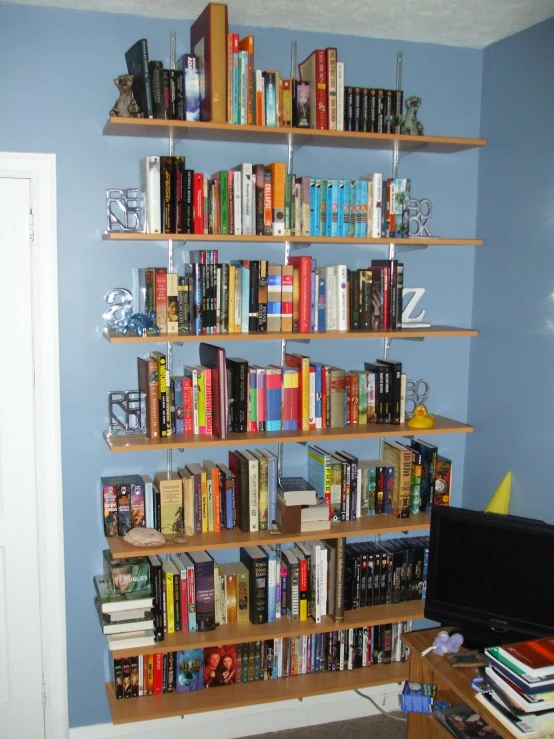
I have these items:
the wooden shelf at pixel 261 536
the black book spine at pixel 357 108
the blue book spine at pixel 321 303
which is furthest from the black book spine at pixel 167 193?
the wooden shelf at pixel 261 536

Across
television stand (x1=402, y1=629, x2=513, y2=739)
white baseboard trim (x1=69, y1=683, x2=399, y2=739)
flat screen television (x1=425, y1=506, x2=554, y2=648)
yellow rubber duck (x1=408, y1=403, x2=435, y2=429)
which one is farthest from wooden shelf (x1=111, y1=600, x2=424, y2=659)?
yellow rubber duck (x1=408, y1=403, x2=435, y2=429)

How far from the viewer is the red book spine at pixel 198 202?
2.40 metres

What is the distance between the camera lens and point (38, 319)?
2574 millimetres

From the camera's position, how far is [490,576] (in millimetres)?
2381

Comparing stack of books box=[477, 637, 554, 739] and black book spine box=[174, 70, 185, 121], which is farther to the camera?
black book spine box=[174, 70, 185, 121]

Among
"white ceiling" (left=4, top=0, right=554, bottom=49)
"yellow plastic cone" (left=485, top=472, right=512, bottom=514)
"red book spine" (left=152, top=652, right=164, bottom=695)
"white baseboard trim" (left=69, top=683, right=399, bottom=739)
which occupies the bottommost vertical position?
"white baseboard trim" (left=69, top=683, right=399, bottom=739)

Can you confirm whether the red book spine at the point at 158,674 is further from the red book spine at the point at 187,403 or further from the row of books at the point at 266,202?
the row of books at the point at 266,202

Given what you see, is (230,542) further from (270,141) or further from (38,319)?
(270,141)

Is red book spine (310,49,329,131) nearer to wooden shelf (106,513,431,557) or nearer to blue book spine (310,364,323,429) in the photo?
blue book spine (310,364,323,429)

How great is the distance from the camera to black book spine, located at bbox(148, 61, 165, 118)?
2320 millimetres

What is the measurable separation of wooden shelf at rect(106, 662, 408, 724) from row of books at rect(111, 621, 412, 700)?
0.09ft

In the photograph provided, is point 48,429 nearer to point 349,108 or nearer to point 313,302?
point 313,302

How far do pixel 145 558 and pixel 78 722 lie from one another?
2.49 feet

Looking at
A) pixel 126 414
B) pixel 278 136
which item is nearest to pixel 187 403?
pixel 126 414
